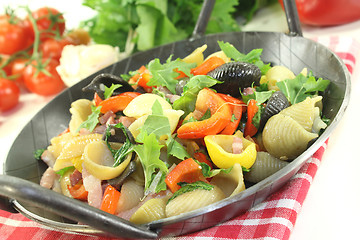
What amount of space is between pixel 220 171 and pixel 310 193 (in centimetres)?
40

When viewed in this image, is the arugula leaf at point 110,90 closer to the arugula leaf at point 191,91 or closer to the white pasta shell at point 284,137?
the arugula leaf at point 191,91

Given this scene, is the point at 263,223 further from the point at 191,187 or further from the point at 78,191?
the point at 78,191

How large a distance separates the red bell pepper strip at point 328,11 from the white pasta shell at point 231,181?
1901 millimetres

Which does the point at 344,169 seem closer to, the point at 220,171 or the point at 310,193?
the point at 310,193

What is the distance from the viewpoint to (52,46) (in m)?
3.05

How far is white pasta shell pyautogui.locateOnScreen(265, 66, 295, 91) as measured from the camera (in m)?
1.87

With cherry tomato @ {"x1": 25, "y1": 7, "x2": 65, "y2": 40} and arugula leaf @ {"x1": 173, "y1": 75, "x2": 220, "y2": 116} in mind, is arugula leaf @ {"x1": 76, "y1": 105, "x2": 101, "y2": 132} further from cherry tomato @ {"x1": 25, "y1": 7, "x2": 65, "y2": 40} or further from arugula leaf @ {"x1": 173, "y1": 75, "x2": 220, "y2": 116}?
cherry tomato @ {"x1": 25, "y1": 7, "x2": 65, "y2": 40}

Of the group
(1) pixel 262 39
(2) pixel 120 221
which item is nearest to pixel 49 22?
(1) pixel 262 39

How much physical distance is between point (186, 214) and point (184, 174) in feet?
0.82

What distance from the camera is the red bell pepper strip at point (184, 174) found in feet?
4.80

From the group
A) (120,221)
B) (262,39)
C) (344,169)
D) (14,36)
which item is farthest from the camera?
(14,36)

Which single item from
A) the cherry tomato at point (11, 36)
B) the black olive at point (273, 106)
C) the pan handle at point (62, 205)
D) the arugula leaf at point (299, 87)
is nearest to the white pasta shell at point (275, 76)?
the arugula leaf at point (299, 87)

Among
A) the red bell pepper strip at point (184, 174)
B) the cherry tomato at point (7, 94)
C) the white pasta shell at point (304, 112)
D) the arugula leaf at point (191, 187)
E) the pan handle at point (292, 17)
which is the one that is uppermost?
the pan handle at point (292, 17)

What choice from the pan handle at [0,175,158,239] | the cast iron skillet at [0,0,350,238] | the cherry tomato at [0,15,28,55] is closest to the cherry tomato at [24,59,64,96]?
the cherry tomato at [0,15,28,55]
